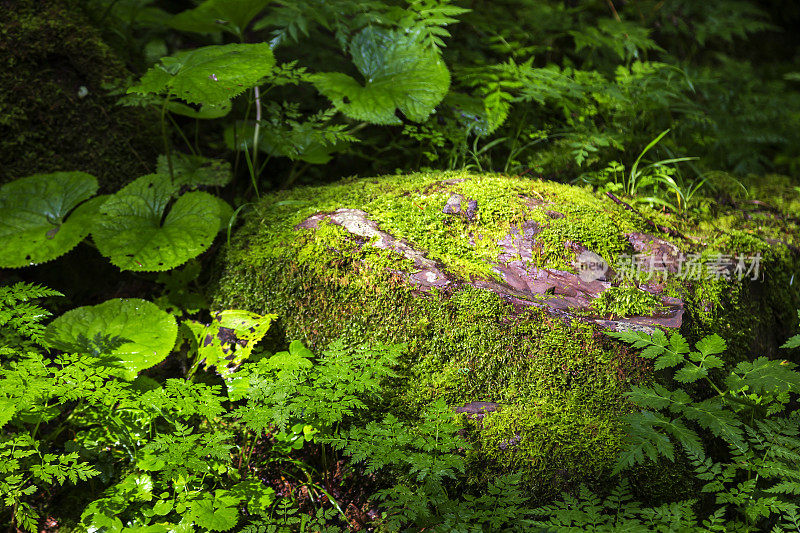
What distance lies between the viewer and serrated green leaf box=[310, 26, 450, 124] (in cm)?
289

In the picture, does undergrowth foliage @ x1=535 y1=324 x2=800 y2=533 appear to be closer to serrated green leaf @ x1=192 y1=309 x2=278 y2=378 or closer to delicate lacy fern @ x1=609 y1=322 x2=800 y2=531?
delicate lacy fern @ x1=609 y1=322 x2=800 y2=531

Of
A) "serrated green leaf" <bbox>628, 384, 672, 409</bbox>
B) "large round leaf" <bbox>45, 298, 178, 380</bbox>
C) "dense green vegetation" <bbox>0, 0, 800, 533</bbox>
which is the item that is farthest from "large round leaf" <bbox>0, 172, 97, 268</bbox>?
"serrated green leaf" <bbox>628, 384, 672, 409</bbox>

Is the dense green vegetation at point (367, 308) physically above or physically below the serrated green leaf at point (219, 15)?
below

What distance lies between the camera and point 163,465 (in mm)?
1815

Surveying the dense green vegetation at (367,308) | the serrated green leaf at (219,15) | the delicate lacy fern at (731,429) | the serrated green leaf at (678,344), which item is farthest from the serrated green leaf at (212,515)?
the serrated green leaf at (219,15)

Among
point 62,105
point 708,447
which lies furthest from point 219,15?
→ point 708,447

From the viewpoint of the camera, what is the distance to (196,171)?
3068mm

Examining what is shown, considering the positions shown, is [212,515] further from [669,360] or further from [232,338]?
[669,360]

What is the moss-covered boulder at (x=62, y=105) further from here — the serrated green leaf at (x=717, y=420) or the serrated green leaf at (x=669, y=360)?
the serrated green leaf at (x=717, y=420)

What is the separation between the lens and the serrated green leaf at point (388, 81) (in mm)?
2895

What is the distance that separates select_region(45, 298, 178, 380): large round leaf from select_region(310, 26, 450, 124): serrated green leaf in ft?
5.06

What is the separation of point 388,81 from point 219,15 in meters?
1.10

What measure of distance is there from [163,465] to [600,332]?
1857 millimetres

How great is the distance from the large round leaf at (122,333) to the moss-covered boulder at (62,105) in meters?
1.14
